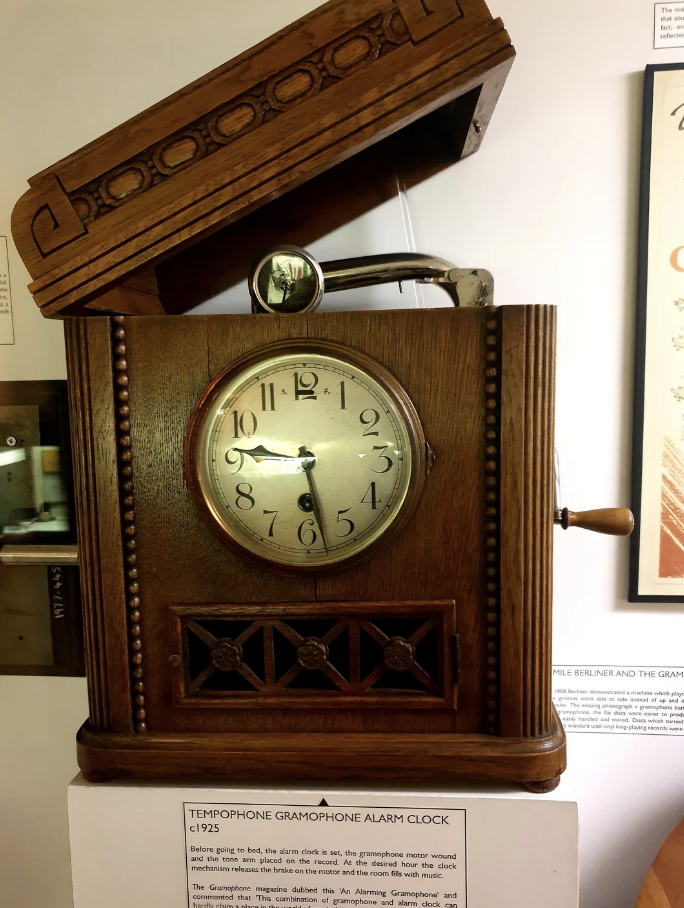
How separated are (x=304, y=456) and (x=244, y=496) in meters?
0.09

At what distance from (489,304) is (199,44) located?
26.3 inches

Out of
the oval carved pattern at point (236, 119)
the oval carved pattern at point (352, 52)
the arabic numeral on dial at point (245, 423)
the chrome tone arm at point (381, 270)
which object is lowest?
the arabic numeral on dial at point (245, 423)

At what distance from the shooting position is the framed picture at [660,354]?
908 mm

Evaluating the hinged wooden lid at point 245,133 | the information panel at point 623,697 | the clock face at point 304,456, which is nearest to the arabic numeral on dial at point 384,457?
the clock face at point 304,456

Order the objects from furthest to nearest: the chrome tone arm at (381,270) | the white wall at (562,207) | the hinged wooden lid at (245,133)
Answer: the white wall at (562,207)
the chrome tone arm at (381,270)
the hinged wooden lid at (245,133)

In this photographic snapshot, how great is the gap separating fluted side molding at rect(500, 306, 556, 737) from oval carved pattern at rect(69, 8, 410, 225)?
1.12 feet

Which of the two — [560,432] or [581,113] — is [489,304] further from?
[581,113]

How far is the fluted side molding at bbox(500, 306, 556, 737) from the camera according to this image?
673 mm

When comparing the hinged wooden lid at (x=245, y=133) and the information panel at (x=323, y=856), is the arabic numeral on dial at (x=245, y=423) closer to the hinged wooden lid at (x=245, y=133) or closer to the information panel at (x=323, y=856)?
the hinged wooden lid at (x=245, y=133)

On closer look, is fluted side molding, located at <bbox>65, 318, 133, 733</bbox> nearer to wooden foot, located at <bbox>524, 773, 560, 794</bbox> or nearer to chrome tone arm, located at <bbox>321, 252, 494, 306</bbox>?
chrome tone arm, located at <bbox>321, 252, 494, 306</bbox>

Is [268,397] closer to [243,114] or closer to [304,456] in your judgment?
[304,456]

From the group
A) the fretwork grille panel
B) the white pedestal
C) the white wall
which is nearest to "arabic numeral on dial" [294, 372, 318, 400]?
the fretwork grille panel

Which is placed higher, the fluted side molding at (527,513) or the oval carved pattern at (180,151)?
the oval carved pattern at (180,151)

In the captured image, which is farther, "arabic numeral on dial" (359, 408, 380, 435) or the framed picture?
the framed picture
